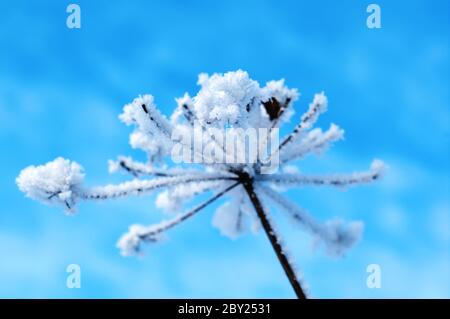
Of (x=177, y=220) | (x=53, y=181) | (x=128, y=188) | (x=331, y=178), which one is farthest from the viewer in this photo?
(x=177, y=220)

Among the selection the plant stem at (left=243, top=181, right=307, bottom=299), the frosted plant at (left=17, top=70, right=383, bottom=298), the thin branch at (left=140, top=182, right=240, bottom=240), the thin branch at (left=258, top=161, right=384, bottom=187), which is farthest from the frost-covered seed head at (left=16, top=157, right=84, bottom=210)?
the thin branch at (left=258, top=161, right=384, bottom=187)

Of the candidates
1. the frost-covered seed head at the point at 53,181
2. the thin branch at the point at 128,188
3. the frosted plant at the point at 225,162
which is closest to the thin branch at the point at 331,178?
the frosted plant at the point at 225,162

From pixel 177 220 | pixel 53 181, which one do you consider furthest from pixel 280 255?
pixel 53 181

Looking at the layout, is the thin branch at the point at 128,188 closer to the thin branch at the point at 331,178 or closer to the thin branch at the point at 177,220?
the thin branch at the point at 177,220

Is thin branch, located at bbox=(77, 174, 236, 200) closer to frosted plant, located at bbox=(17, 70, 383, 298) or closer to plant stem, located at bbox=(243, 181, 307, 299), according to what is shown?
frosted plant, located at bbox=(17, 70, 383, 298)

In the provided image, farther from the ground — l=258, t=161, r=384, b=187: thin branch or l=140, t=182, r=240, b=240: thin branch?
l=258, t=161, r=384, b=187: thin branch

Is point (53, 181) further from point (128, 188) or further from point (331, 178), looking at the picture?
point (331, 178)

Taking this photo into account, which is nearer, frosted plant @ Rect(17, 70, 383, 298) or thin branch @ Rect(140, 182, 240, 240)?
frosted plant @ Rect(17, 70, 383, 298)
